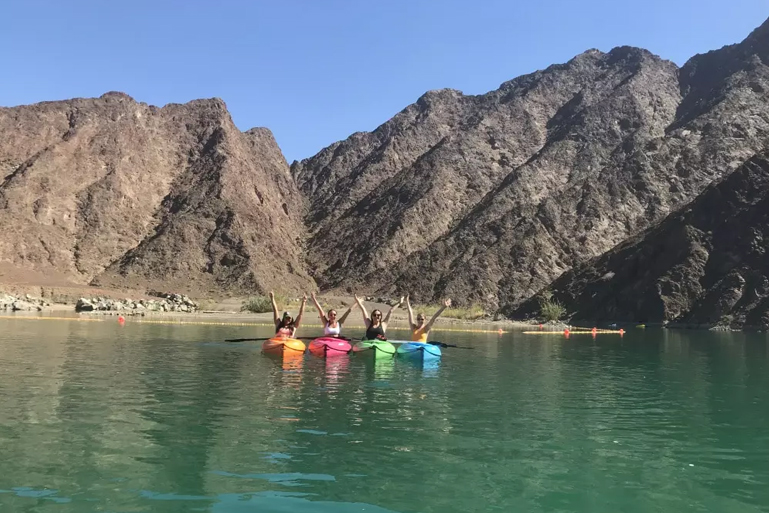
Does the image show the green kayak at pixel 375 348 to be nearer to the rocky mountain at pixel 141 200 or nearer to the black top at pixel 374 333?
the black top at pixel 374 333

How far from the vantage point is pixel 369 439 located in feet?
42.0

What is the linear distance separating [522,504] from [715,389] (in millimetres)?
14882

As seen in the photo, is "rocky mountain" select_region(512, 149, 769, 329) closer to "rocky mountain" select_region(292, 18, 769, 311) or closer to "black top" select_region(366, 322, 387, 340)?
"rocky mountain" select_region(292, 18, 769, 311)

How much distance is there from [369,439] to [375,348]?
1447 cm

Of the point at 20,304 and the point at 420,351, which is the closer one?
the point at 420,351

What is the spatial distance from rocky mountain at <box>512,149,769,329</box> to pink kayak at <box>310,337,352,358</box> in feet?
181

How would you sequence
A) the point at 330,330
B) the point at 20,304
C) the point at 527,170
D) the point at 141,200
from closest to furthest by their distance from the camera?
the point at 330,330 → the point at 20,304 → the point at 141,200 → the point at 527,170

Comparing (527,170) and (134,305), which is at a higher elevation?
(527,170)

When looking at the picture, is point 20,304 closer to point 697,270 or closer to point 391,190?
point 697,270

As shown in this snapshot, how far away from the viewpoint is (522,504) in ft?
Result: 30.8

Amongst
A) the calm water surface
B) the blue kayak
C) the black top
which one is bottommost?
the calm water surface

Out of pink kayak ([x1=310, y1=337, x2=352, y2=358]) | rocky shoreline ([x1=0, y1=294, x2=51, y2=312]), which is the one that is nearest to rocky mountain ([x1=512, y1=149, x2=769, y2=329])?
pink kayak ([x1=310, y1=337, x2=352, y2=358])

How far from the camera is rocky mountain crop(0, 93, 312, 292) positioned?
338ft

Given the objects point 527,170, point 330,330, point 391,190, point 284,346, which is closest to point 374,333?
point 330,330
